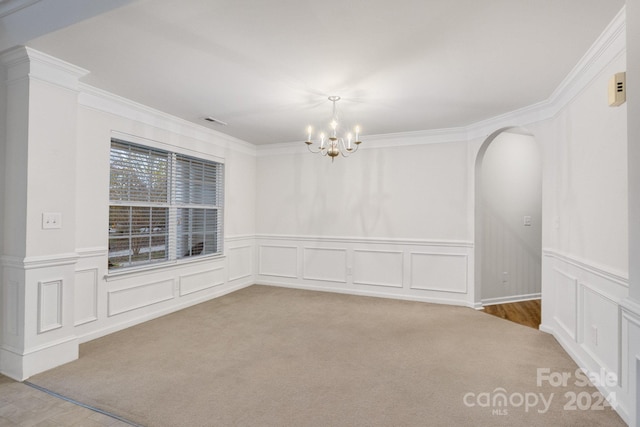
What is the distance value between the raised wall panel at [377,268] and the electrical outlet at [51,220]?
12.9 feet

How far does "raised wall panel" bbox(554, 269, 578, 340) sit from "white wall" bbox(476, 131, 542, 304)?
1.50m

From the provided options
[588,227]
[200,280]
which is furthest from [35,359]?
[588,227]

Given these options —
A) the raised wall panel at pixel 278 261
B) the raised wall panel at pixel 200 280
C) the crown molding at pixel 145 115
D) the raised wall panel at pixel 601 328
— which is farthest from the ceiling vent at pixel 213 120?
the raised wall panel at pixel 601 328

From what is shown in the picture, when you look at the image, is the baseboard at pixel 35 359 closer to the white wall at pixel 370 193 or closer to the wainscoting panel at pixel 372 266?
the wainscoting panel at pixel 372 266

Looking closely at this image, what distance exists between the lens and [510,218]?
517 cm

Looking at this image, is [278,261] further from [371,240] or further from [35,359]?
[35,359]

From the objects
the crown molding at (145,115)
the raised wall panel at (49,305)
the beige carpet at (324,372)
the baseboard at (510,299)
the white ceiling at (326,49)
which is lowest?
the beige carpet at (324,372)

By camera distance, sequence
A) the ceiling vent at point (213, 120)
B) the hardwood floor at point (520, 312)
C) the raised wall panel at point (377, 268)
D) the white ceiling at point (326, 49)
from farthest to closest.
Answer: the raised wall panel at point (377, 268) < the ceiling vent at point (213, 120) < the hardwood floor at point (520, 312) < the white ceiling at point (326, 49)

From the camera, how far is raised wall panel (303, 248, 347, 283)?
5598 mm

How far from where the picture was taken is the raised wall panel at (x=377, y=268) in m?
5.23

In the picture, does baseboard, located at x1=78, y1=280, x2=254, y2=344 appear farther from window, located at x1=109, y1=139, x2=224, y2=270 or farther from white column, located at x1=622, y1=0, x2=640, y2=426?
white column, located at x1=622, y1=0, x2=640, y2=426

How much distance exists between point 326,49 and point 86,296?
337 cm

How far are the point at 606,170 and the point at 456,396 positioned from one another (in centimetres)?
202

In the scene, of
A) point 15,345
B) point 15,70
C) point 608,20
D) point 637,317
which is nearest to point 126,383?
point 15,345
